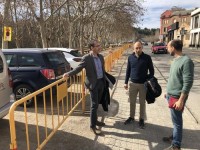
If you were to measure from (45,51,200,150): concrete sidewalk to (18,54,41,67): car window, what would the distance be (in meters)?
1.76

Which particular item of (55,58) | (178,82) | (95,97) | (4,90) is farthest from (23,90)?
(178,82)

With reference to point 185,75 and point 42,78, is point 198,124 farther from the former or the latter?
point 42,78

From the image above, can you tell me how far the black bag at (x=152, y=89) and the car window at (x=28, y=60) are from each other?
10.5 feet

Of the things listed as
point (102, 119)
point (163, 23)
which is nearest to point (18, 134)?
point (102, 119)

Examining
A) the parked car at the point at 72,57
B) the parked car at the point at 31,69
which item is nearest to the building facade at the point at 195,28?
the parked car at the point at 72,57

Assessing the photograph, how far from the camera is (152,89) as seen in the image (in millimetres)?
5137

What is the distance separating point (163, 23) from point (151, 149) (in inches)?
4803

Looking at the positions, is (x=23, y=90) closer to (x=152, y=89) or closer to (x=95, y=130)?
(x=95, y=130)

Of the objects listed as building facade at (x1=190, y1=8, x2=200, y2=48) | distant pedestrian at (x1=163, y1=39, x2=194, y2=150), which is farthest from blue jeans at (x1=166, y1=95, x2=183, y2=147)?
building facade at (x1=190, y1=8, x2=200, y2=48)

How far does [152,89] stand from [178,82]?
4.11 feet

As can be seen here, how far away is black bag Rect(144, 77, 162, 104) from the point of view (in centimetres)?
505

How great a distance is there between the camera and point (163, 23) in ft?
393

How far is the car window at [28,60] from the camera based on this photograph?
691cm

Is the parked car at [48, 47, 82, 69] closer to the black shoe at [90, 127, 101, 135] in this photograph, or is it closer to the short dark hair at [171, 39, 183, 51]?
the black shoe at [90, 127, 101, 135]
